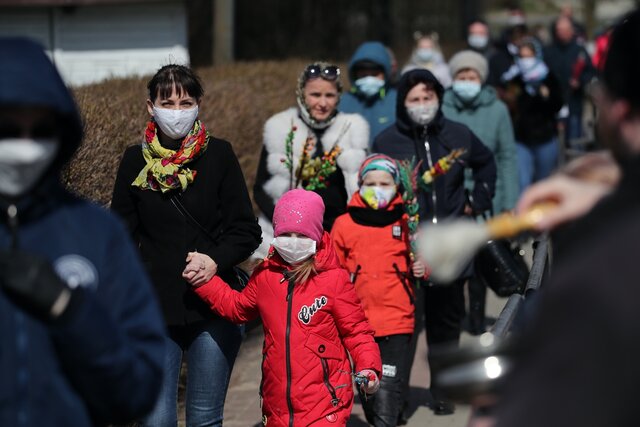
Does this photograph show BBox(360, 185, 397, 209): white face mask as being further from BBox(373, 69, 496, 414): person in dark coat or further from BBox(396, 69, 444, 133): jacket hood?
BBox(396, 69, 444, 133): jacket hood

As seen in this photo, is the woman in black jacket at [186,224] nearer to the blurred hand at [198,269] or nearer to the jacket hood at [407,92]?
the blurred hand at [198,269]

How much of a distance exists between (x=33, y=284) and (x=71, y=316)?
0.11 meters

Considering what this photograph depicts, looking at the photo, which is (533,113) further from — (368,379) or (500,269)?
(368,379)

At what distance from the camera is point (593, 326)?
77.5 inches

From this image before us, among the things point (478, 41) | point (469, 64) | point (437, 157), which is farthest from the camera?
point (478, 41)

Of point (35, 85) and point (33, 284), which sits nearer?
point (33, 284)

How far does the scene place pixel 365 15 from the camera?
22.2 meters

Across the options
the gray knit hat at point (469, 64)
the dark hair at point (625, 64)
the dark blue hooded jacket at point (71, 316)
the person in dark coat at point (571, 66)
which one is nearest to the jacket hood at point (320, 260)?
the dark blue hooded jacket at point (71, 316)

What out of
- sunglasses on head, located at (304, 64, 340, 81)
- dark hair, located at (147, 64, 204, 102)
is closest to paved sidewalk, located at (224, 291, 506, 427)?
sunglasses on head, located at (304, 64, 340, 81)

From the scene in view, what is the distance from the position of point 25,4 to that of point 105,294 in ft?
33.8

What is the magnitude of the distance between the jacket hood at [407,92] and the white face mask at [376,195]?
43.2 inches

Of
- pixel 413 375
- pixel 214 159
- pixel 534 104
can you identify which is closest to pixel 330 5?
pixel 534 104

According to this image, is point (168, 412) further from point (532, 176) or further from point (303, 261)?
point (532, 176)

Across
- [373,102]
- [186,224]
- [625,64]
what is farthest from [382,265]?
[625,64]
